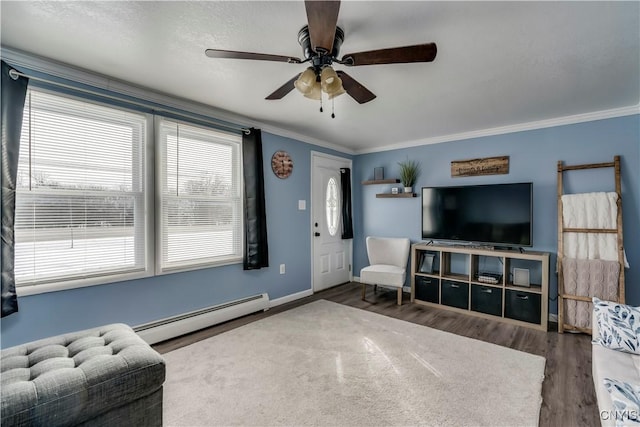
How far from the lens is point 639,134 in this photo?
9.42ft

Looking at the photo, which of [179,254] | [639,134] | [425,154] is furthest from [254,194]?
[639,134]

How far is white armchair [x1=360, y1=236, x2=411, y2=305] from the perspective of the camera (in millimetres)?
3828

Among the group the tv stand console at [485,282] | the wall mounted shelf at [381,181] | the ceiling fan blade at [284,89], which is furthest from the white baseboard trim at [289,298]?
the ceiling fan blade at [284,89]

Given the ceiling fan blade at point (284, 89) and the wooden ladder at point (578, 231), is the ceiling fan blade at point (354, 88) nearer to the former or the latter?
the ceiling fan blade at point (284, 89)

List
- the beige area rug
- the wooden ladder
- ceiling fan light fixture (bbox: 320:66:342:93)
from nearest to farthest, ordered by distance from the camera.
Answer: ceiling fan light fixture (bbox: 320:66:342:93)
the beige area rug
the wooden ladder

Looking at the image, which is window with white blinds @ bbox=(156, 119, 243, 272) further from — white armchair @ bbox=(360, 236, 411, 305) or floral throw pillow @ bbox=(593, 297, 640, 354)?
floral throw pillow @ bbox=(593, 297, 640, 354)

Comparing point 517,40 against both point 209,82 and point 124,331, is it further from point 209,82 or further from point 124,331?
point 124,331

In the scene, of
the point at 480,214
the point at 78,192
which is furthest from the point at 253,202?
the point at 480,214

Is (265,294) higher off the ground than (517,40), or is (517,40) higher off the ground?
(517,40)

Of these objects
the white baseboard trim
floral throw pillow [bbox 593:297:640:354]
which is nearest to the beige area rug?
floral throw pillow [bbox 593:297:640:354]

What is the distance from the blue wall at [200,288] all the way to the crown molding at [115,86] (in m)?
0.47

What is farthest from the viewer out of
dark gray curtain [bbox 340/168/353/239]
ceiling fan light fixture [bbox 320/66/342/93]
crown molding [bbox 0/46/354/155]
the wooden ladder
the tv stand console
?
dark gray curtain [bbox 340/168/353/239]

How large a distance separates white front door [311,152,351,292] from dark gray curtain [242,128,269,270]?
3.55 ft

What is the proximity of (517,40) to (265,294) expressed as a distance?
3.39 meters
